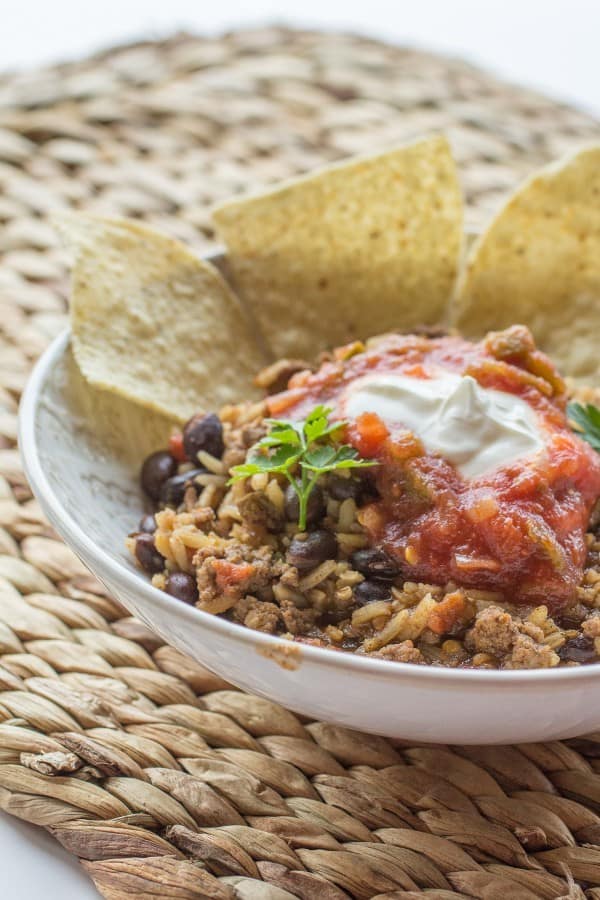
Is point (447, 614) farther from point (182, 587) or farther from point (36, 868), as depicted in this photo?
point (36, 868)

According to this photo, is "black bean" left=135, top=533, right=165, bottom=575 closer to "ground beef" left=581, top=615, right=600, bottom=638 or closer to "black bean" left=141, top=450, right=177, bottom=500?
"black bean" left=141, top=450, right=177, bottom=500

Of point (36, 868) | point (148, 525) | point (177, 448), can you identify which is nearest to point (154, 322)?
point (177, 448)

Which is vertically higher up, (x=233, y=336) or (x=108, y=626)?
(x=233, y=336)

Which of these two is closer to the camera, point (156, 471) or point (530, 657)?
point (530, 657)

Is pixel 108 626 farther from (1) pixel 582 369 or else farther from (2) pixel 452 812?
(1) pixel 582 369

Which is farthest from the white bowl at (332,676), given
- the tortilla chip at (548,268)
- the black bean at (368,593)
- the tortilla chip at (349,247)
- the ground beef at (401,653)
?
the tortilla chip at (548,268)

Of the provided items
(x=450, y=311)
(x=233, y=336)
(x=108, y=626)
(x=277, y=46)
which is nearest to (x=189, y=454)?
(x=108, y=626)

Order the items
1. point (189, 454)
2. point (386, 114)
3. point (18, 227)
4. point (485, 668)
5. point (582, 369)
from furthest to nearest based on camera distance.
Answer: point (386, 114)
point (18, 227)
point (582, 369)
point (189, 454)
point (485, 668)
